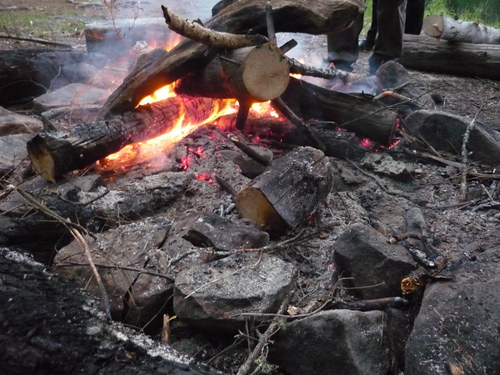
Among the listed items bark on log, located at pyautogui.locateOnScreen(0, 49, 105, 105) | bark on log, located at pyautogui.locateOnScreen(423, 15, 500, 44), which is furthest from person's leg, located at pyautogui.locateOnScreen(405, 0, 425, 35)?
bark on log, located at pyautogui.locateOnScreen(0, 49, 105, 105)

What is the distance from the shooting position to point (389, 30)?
Result: 19.5ft

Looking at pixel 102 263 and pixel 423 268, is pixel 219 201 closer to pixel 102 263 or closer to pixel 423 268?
pixel 102 263

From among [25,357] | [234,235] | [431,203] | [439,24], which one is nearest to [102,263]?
[234,235]

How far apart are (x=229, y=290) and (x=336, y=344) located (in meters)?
0.57

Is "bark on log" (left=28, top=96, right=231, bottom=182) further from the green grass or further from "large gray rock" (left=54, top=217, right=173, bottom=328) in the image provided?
→ the green grass

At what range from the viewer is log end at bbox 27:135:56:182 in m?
3.37

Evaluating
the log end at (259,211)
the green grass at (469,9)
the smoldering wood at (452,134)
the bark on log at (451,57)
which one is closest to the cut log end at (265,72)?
the log end at (259,211)

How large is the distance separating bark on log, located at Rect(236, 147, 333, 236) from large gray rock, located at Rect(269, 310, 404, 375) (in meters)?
0.93

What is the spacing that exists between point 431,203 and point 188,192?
1.85 metres

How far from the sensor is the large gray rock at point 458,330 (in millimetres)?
1799

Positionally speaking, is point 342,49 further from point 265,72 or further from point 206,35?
point 206,35

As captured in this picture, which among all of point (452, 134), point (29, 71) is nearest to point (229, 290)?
point (452, 134)

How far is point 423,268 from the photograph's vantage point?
7.47ft

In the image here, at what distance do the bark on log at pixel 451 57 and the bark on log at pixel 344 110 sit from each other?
131 inches
